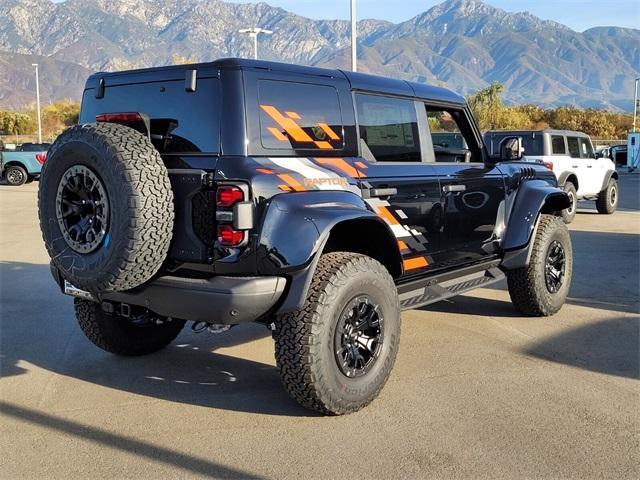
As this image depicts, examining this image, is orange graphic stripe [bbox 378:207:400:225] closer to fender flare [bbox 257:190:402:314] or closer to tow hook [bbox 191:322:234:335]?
fender flare [bbox 257:190:402:314]

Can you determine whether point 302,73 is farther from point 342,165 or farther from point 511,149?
point 511,149

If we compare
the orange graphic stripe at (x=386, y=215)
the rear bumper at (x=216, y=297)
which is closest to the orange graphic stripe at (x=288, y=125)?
the orange graphic stripe at (x=386, y=215)

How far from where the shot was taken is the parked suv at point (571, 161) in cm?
1228

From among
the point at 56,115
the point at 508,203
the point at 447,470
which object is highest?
the point at 56,115

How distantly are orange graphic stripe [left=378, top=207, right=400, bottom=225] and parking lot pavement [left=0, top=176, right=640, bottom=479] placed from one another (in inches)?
41.7

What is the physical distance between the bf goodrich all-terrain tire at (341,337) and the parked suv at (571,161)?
8.20m

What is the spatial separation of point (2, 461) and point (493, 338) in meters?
3.61

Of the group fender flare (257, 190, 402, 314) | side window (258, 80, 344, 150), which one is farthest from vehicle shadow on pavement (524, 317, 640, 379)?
side window (258, 80, 344, 150)

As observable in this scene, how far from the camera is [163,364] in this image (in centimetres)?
478

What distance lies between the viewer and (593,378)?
4398mm

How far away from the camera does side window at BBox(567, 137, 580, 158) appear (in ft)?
42.3

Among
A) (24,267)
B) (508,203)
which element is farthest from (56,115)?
(508,203)

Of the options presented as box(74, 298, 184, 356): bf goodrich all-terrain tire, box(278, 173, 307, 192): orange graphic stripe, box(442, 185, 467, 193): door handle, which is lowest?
box(74, 298, 184, 356): bf goodrich all-terrain tire

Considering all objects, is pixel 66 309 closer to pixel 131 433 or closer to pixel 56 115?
pixel 131 433
